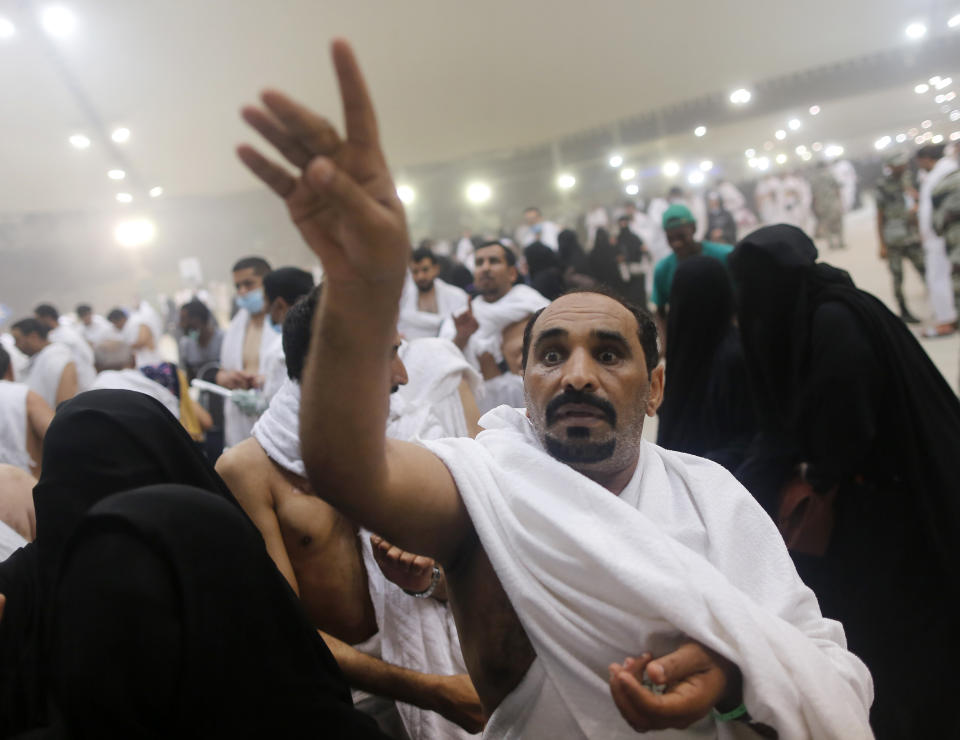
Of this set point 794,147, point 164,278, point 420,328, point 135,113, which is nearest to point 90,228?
point 164,278

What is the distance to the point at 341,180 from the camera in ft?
2.58

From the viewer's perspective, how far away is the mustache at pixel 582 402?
4.46 feet

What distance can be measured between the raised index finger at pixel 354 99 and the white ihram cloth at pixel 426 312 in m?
3.73

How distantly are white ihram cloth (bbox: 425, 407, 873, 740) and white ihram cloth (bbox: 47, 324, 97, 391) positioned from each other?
451 centimetres

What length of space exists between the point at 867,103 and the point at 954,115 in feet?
17.7

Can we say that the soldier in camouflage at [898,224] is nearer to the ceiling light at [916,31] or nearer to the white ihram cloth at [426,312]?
the ceiling light at [916,31]

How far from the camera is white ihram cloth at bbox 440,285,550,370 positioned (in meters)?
3.98

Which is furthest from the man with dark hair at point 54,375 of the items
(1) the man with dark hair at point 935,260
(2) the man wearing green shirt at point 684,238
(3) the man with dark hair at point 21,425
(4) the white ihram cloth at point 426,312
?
(1) the man with dark hair at point 935,260

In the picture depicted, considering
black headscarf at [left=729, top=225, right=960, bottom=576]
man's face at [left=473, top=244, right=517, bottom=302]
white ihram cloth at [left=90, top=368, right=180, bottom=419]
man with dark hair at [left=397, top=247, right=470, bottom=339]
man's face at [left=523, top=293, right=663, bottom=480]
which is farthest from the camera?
man with dark hair at [left=397, top=247, right=470, bottom=339]

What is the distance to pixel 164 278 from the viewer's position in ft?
52.4

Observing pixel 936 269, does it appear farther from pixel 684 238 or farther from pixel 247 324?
pixel 247 324

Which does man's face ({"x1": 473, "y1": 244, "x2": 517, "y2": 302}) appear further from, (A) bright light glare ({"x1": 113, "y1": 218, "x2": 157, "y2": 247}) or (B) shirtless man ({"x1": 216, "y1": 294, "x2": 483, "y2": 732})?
(A) bright light glare ({"x1": 113, "y1": 218, "x2": 157, "y2": 247})

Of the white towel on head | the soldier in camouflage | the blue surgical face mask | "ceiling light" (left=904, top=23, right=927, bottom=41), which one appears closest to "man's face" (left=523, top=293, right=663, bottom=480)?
the white towel on head

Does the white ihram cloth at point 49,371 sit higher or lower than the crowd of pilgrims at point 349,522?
higher
